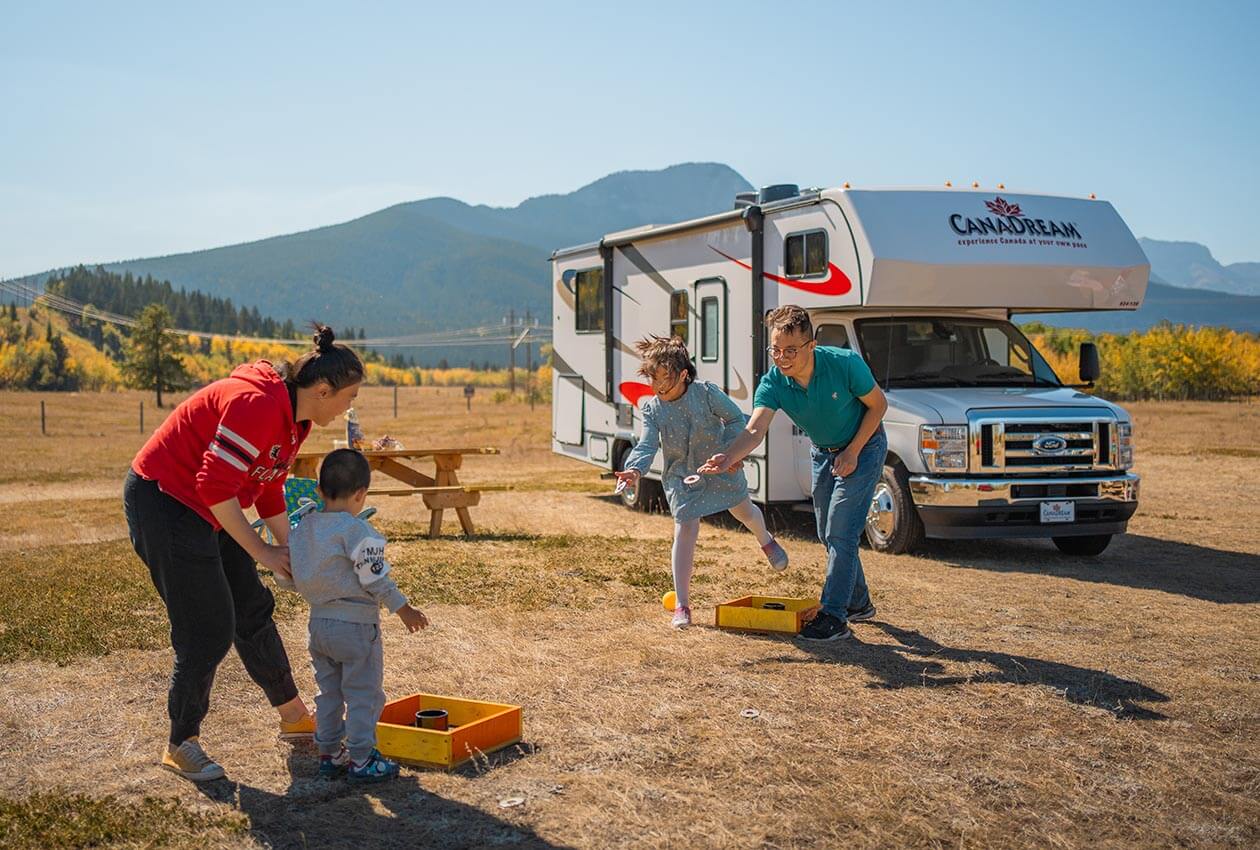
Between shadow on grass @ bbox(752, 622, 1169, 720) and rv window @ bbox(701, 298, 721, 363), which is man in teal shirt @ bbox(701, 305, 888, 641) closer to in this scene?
shadow on grass @ bbox(752, 622, 1169, 720)

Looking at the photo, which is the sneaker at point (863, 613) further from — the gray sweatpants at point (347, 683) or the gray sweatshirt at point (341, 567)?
the gray sweatshirt at point (341, 567)

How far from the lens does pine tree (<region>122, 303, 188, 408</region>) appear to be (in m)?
64.2

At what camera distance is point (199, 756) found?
197 inches

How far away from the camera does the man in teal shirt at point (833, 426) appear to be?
7414 mm

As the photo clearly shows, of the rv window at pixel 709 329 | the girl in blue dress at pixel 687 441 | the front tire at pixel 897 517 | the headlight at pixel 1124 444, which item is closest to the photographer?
the girl in blue dress at pixel 687 441

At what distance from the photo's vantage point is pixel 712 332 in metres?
13.3

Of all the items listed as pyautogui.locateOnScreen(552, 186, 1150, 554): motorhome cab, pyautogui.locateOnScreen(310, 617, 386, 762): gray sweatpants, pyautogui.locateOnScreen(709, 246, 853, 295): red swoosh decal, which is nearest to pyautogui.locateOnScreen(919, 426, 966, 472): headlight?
pyautogui.locateOnScreen(552, 186, 1150, 554): motorhome cab

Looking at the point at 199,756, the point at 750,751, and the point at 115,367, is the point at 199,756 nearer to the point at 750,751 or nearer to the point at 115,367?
the point at 750,751

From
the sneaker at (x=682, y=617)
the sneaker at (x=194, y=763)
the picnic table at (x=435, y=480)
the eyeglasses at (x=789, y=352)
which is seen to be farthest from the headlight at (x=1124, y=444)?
the sneaker at (x=194, y=763)

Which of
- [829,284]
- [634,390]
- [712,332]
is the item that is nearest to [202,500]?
[829,284]

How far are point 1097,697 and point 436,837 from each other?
11.1 ft

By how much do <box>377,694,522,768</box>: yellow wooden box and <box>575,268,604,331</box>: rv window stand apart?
10286 millimetres

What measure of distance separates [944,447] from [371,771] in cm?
688

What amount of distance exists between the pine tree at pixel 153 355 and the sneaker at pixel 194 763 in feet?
202
